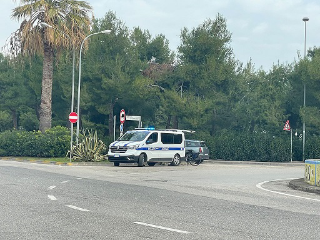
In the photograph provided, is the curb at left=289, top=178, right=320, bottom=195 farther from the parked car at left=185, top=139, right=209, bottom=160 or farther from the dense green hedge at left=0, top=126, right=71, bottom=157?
the dense green hedge at left=0, top=126, right=71, bottom=157

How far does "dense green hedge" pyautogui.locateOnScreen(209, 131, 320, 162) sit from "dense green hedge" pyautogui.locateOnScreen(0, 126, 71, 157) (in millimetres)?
12672

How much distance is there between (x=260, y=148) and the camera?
130 feet

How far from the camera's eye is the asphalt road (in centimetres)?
777

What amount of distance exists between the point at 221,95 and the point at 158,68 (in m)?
6.73

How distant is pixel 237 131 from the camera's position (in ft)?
163

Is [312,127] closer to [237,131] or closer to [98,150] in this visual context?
[237,131]

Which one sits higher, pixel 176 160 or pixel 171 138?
pixel 171 138

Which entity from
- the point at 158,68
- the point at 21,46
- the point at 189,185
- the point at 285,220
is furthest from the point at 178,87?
the point at 285,220

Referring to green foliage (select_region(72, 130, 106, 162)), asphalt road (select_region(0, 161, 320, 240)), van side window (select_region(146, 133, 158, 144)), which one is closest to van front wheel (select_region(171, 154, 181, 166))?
van side window (select_region(146, 133, 158, 144))

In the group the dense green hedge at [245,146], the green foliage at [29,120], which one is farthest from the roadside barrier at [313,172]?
the green foliage at [29,120]

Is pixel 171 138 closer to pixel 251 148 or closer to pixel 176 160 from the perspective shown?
pixel 176 160

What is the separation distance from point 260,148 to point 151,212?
30.7 meters

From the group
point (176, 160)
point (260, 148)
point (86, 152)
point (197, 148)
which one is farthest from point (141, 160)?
point (260, 148)

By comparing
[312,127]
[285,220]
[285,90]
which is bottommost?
[285,220]
